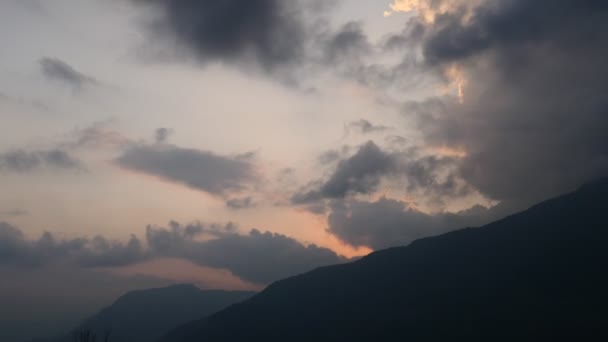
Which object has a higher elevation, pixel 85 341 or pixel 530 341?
pixel 85 341

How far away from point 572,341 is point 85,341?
190m

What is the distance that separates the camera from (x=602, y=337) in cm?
18362

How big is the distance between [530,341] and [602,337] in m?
27.9

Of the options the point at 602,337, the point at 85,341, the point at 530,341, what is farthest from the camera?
the point at 530,341

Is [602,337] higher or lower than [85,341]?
lower

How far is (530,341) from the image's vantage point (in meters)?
200

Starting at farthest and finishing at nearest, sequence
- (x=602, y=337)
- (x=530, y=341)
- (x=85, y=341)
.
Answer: (x=530, y=341) < (x=602, y=337) < (x=85, y=341)

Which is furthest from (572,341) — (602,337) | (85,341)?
(85,341)

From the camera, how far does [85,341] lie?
277ft

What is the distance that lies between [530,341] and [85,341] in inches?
7429

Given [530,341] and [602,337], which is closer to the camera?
[602,337]

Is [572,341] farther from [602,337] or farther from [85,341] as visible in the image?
[85,341]

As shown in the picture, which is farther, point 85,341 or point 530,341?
point 530,341

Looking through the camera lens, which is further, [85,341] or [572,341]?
[572,341]
